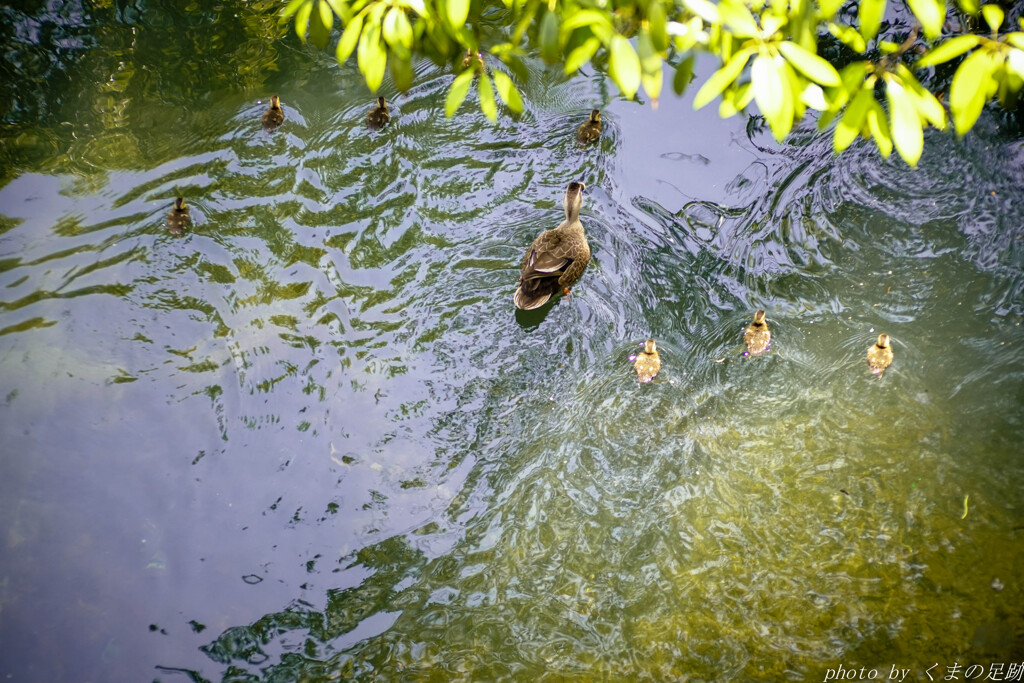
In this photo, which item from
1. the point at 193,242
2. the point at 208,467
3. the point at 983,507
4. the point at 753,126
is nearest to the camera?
the point at 983,507

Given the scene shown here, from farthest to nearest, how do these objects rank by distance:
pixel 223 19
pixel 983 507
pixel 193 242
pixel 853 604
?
pixel 223 19
pixel 193 242
pixel 983 507
pixel 853 604

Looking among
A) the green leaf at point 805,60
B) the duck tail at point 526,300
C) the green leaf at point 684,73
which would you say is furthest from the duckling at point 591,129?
the green leaf at point 805,60

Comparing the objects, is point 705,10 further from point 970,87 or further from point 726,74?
point 970,87

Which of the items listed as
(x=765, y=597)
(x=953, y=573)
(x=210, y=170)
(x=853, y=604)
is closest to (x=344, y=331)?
(x=210, y=170)

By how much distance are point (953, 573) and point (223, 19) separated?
23.2 ft

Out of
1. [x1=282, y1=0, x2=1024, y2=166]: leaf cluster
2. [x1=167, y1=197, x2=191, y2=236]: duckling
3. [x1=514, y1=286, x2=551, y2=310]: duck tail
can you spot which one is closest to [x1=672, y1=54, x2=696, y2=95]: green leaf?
[x1=282, y1=0, x2=1024, y2=166]: leaf cluster

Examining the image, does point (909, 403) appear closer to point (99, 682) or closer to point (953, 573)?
→ point (953, 573)

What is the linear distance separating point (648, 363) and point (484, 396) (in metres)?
1.06

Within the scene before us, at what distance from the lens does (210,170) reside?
18.6ft

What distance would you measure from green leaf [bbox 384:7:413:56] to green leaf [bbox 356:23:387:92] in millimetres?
35

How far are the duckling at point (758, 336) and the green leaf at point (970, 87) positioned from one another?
293cm

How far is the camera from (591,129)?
5715 millimetres

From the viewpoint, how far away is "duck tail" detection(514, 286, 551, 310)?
200 inches

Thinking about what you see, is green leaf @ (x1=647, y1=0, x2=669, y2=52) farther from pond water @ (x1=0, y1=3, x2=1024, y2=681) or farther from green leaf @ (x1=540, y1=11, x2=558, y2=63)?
pond water @ (x1=0, y1=3, x2=1024, y2=681)
